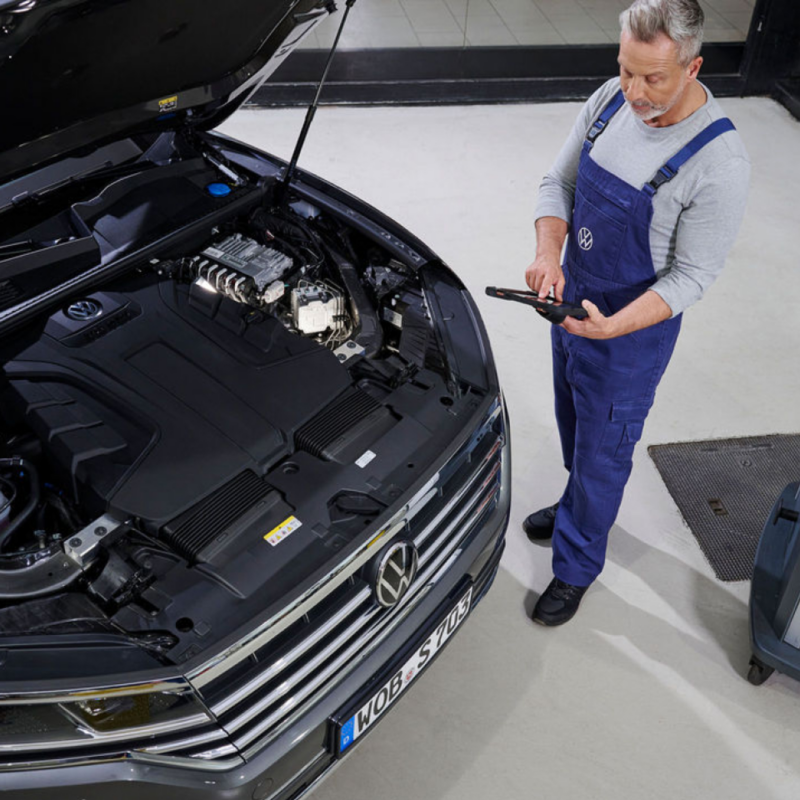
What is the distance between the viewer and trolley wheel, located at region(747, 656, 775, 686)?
2.39 meters

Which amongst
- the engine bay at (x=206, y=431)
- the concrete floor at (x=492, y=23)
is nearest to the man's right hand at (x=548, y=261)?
the engine bay at (x=206, y=431)

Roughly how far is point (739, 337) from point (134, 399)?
2.32m

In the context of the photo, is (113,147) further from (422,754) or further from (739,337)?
(739,337)

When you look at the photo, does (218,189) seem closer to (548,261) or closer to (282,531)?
(548,261)

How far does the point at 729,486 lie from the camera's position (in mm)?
2957

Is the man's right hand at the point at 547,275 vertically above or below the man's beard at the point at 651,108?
below

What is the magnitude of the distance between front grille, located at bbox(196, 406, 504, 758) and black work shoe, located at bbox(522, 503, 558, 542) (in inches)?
26.3

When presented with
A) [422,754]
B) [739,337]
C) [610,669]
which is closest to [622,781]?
[610,669]

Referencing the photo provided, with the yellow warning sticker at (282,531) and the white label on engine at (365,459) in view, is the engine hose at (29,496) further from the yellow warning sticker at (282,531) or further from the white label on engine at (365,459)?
the white label on engine at (365,459)

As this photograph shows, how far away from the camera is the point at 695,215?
1974 mm

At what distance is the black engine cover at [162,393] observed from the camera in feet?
6.11

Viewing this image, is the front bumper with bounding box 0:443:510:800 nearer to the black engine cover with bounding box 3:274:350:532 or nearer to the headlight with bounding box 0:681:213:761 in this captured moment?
the headlight with bounding box 0:681:213:761

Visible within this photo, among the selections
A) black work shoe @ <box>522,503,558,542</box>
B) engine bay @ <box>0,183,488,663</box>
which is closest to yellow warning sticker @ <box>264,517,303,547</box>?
engine bay @ <box>0,183,488,663</box>

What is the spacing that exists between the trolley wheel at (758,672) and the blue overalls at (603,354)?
42 centimetres
